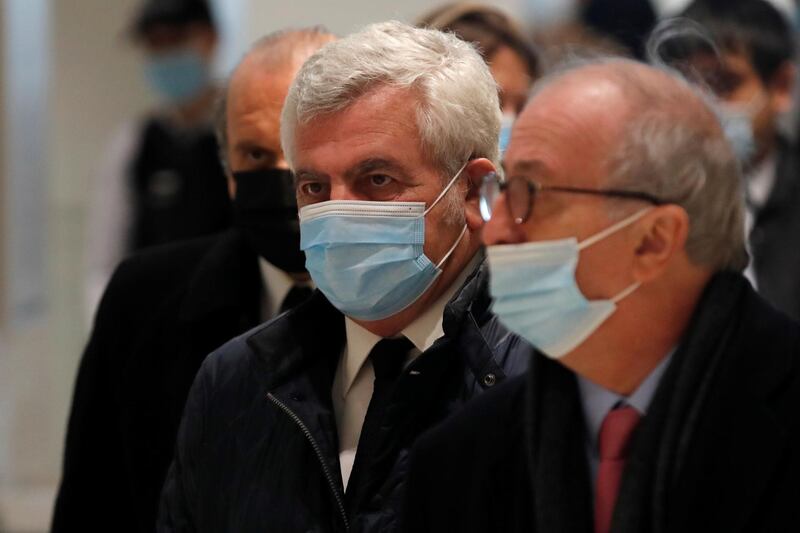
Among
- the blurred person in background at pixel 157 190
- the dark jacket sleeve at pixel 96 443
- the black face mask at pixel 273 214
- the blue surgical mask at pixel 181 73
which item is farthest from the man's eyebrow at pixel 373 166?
the blue surgical mask at pixel 181 73

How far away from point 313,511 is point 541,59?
7.16 ft

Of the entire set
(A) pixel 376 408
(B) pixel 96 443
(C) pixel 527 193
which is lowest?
(B) pixel 96 443

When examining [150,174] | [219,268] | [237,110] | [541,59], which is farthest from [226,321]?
[150,174]

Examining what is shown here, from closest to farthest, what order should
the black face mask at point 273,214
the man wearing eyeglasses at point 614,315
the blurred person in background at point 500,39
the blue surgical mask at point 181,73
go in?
the man wearing eyeglasses at point 614,315, the black face mask at point 273,214, the blurred person in background at point 500,39, the blue surgical mask at point 181,73

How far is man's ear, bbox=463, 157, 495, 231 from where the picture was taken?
273cm

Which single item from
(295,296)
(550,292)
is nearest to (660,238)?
(550,292)

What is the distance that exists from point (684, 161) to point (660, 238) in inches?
4.7

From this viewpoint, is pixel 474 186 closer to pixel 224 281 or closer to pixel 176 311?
pixel 224 281

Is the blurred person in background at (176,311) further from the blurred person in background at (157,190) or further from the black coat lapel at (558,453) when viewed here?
the blurred person in background at (157,190)

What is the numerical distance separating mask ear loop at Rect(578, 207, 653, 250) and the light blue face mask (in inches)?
20.4

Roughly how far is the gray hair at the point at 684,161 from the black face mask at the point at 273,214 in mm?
1169

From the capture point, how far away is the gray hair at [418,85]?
264cm

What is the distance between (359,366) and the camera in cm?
274

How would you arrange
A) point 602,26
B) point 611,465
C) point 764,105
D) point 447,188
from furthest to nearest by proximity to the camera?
point 602,26, point 764,105, point 447,188, point 611,465
